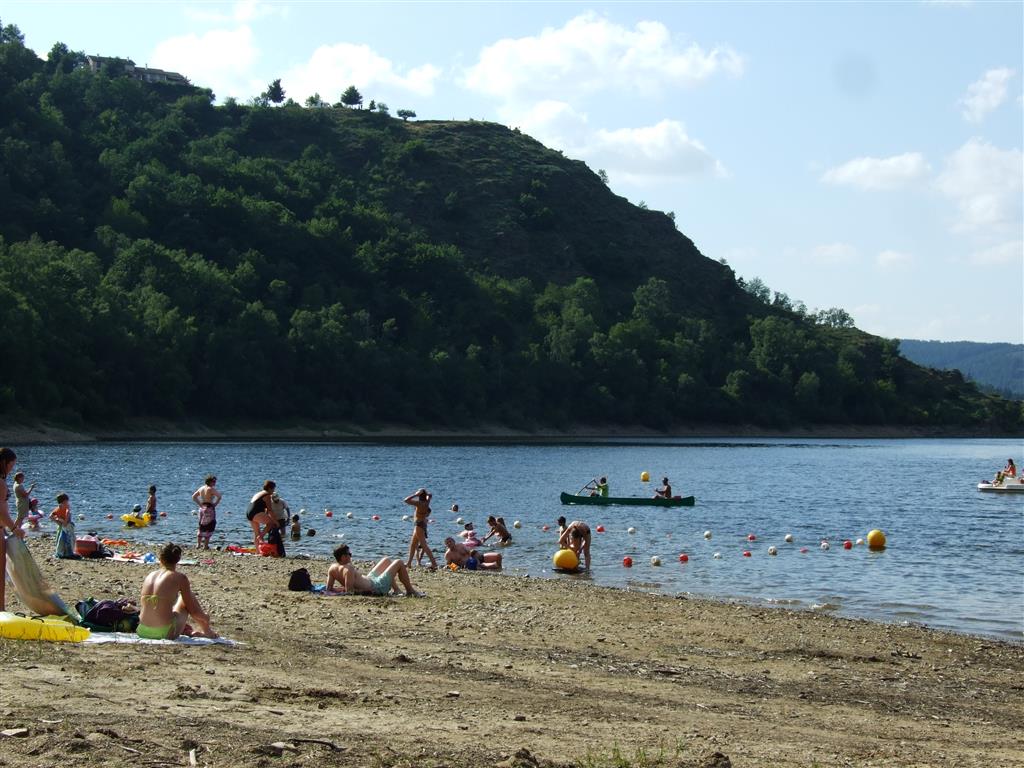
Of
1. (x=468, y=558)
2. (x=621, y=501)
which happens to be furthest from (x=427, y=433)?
(x=468, y=558)

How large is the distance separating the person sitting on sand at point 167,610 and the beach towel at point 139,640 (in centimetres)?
11

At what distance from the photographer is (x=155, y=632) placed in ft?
45.9

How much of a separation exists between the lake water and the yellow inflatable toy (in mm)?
11188

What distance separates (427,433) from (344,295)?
21.9m

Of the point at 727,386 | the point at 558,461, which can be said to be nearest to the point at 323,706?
the point at 558,461

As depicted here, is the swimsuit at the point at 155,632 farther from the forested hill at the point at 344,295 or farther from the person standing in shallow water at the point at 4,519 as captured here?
the forested hill at the point at 344,295

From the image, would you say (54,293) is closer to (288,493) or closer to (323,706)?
(288,493)

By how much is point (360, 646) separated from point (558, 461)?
76901 millimetres

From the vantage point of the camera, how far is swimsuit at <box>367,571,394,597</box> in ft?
66.0

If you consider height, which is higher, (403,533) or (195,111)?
(195,111)

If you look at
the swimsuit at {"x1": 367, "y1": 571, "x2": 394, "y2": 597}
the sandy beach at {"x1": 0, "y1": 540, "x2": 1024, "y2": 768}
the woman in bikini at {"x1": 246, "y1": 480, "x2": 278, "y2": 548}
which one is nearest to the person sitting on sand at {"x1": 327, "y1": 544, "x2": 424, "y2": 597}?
the swimsuit at {"x1": 367, "y1": 571, "x2": 394, "y2": 597}

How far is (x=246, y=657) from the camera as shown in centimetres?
1338

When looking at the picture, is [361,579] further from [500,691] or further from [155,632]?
[500,691]

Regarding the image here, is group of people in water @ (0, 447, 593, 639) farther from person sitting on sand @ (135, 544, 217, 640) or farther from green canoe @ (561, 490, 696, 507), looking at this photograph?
green canoe @ (561, 490, 696, 507)
